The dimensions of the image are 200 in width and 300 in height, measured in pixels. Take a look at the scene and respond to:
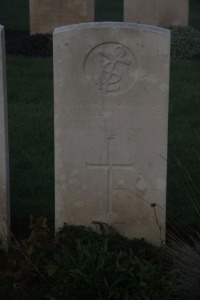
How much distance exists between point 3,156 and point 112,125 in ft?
2.68

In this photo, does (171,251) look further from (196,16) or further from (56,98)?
(196,16)

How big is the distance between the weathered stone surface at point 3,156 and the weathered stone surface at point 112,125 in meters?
0.38

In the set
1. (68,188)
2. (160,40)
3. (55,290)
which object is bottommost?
(55,290)

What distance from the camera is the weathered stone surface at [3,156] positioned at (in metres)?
5.69

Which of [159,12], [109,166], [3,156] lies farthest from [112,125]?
[159,12]

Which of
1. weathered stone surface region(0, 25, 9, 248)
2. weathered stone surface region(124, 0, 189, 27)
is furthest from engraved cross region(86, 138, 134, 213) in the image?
weathered stone surface region(124, 0, 189, 27)

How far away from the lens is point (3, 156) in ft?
19.0

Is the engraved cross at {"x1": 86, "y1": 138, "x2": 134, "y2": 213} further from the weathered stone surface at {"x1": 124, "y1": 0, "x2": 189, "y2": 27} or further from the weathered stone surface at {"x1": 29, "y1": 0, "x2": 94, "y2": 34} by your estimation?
the weathered stone surface at {"x1": 124, "y1": 0, "x2": 189, "y2": 27}

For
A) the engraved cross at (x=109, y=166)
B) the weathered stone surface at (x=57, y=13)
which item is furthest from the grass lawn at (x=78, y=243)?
the weathered stone surface at (x=57, y=13)

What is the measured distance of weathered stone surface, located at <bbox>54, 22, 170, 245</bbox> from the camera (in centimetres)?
561

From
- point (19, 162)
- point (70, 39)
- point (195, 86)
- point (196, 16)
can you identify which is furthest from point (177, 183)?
point (196, 16)

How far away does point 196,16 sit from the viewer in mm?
25844

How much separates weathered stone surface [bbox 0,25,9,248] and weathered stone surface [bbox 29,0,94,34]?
10.5 m

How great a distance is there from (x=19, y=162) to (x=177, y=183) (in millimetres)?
1721
